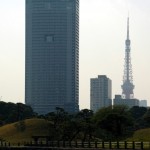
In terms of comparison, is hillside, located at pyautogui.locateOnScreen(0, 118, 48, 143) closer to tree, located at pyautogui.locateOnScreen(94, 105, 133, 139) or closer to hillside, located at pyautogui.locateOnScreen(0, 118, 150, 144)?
Answer: hillside, located at pyautogui.locateOnScreen(0, 118, 150, 144)

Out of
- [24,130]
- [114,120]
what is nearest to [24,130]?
[24,130]

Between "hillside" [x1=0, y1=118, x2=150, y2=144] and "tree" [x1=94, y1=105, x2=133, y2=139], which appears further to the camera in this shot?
"hillside" [x1=0, y1=118, x2=150, y2=144]

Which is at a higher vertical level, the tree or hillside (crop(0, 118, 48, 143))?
the tree

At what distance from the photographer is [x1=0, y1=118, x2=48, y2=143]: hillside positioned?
126750 millimetres

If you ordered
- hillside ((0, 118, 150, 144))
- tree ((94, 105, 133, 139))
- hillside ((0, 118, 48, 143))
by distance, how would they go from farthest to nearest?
hillside ((0, 118, 48, 143)) < hillside ((0, 118, 150, 144)) < tree ((94, 105, 133, 139))

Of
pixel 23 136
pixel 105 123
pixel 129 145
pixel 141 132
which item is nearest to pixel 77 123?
pixel 105 123

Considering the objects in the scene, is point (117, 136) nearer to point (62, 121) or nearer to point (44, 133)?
point (62, 121)

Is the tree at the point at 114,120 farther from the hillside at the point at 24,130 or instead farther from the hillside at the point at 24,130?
the hillside at the point at 24,130

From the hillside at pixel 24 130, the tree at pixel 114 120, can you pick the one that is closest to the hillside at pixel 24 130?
the hillside at pixel 24 130

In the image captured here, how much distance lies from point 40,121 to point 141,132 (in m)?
35.5

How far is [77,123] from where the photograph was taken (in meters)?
108

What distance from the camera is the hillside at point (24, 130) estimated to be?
4990 inches

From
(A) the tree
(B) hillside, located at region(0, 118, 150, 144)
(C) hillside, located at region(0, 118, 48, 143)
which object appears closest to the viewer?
(A) the tree

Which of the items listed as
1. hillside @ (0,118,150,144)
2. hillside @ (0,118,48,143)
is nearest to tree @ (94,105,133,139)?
hillside @ (0,118,150,144)
